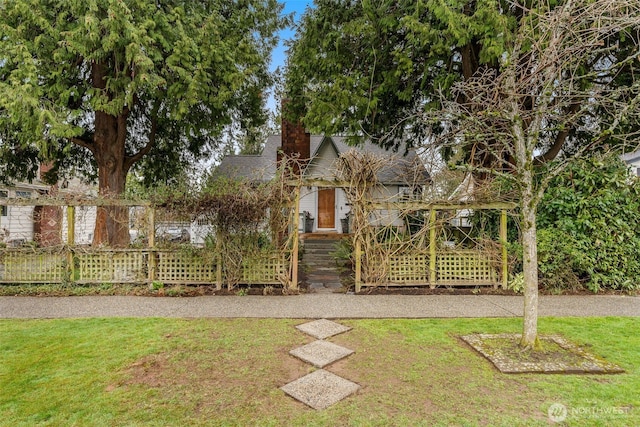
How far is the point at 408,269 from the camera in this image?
746 cm

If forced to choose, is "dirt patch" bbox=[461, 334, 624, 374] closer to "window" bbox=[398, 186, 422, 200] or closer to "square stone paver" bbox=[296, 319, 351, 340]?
"square stone paver" bbox=[296, 319, 351, 340]

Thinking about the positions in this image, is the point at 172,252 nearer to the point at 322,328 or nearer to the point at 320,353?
the point at 322,328

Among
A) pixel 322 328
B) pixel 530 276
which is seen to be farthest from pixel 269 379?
pixel 530 276

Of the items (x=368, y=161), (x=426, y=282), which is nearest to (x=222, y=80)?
(x=368, y=161)

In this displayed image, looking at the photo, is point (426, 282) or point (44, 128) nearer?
point (426, 282)

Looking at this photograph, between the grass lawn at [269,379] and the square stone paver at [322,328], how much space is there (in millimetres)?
168

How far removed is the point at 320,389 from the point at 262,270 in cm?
420

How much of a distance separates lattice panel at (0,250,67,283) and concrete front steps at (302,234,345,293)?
Answer: 5402 millimetres

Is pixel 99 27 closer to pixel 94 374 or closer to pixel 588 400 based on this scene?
pixel 94 374

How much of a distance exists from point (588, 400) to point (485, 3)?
25.7 ft

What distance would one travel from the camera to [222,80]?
10305mm

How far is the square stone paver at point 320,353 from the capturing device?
12.9 ft

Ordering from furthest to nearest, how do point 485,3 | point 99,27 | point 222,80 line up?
point 222,80 → point 99,27 → point 485,3

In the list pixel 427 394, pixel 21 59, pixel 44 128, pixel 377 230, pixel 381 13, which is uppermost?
pixel 381 13
